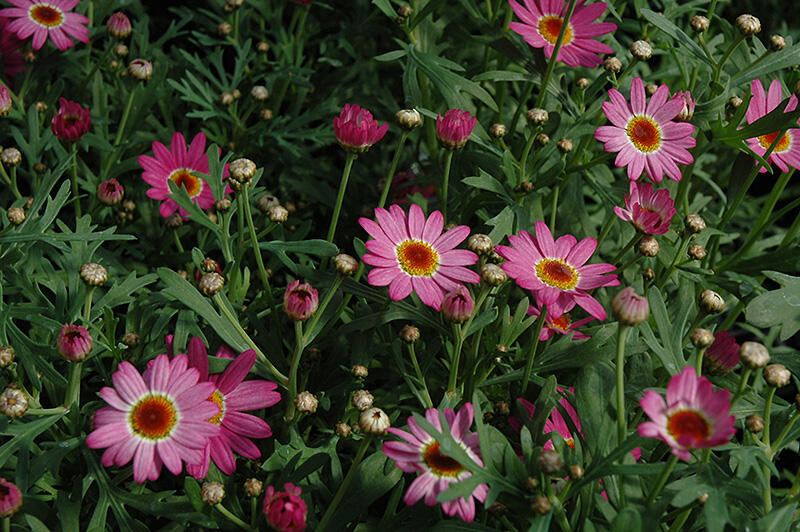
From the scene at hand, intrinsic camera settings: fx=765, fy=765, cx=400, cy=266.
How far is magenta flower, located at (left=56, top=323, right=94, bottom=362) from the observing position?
2.63ft

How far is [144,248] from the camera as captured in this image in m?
1.24

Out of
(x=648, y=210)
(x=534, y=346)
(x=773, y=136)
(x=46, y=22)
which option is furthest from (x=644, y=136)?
(x=46, y=22)

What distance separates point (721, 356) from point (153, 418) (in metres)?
0.64

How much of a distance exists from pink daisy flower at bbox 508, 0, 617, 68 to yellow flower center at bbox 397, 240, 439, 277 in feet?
1.26

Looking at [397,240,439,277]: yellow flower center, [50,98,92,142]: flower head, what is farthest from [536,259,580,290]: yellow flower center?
[50,98,92,142]: flower head

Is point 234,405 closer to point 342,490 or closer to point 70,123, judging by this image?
point 342,490

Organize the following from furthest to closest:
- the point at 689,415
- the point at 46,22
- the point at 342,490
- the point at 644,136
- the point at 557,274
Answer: the point at 46,22 < the point at 644,136 < the point at 557,274 < the point at 342,490 < the point at 689,415

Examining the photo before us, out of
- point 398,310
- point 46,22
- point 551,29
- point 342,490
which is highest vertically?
point 551,29

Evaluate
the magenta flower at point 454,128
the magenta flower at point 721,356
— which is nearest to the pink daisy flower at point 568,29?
the magenta flower at point 454,128

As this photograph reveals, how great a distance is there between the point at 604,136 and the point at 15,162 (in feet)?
2.72

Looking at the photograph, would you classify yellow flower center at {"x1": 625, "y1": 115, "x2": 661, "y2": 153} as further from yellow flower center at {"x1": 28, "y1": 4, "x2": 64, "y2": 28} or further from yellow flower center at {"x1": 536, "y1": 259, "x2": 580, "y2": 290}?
yellow flower center at {"x1": 28, "y1": 4, "x2": 64, "y2": 28}

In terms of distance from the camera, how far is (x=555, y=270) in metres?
0.95

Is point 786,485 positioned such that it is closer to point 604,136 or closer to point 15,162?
point 604,136

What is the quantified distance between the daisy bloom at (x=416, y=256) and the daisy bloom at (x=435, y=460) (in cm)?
15
